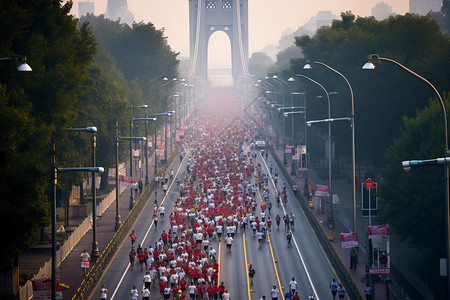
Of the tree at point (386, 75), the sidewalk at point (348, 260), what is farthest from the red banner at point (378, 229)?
the tree at point (386, 75)

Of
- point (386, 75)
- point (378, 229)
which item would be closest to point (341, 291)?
point (378, 229)

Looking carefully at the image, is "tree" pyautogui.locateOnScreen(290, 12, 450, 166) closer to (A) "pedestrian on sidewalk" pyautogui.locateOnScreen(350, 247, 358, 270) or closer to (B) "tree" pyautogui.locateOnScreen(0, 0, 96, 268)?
(A) "pedestrian on sidewalk" pyautogui.locateOnScreen(350, 247, 358, 270)

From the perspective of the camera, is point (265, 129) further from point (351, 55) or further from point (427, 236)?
point (427, 236)

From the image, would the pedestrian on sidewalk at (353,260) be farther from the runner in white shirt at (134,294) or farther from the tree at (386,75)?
the tree at (386,75)

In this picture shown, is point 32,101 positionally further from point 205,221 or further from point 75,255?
point 205,221

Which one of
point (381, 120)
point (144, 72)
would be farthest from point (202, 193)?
point (144, 72)

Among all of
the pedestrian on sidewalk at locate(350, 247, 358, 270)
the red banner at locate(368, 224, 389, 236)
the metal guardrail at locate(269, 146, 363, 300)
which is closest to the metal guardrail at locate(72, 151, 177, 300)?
the metal guardrail at locate(269, 146, 363, 300)

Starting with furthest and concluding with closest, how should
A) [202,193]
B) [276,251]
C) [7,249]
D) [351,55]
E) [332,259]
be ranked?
[351,55] → [202,193] → [276,251] → [332,259] → [7,249]
